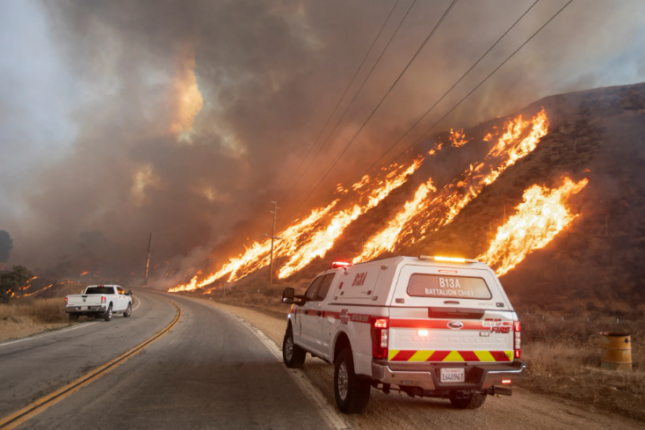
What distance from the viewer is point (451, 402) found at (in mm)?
7070

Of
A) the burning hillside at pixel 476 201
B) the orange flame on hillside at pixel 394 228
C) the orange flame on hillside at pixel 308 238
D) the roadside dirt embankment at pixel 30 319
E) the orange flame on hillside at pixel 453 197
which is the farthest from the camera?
the orange flame on hillside at pixel 308 238

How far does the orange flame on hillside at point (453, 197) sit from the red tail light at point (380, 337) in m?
62.5

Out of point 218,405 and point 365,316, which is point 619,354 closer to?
point 365,316

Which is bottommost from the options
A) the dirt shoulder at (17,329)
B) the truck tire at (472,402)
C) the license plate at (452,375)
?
the dirt shoulder at (17,329)

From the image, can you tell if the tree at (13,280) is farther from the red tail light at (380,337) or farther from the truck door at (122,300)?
the red tail light at (380,337)

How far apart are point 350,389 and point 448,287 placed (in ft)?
6.66

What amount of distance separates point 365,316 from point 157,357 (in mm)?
6748

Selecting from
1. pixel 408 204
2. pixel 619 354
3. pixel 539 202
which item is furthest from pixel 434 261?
pixel 408 204

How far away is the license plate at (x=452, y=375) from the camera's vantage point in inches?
217

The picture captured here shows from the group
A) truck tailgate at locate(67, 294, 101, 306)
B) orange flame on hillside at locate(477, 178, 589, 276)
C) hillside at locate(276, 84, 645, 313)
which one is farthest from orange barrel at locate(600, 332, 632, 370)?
orange flame on hillside at locate(477, 178, 589, 276)

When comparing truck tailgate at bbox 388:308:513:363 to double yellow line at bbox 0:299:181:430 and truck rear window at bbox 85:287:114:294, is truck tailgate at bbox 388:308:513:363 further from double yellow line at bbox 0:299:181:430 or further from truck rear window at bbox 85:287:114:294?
truck rear window at bbox 85:287:114:294

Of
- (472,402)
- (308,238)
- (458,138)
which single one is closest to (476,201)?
(308,238)

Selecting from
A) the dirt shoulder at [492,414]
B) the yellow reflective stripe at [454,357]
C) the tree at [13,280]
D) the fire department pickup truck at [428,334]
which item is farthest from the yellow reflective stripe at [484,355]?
the tree at [13,280]

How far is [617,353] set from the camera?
997cm
